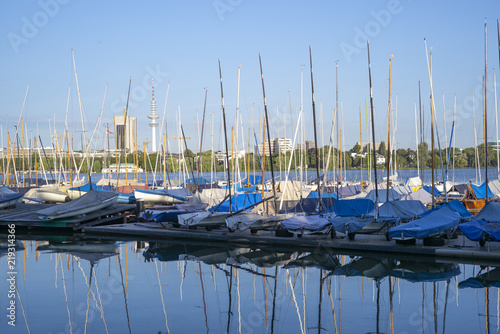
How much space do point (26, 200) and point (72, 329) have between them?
36.1 metres

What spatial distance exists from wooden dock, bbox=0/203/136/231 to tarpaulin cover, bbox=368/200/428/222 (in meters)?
15.9

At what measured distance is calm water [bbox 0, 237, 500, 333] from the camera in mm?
13875

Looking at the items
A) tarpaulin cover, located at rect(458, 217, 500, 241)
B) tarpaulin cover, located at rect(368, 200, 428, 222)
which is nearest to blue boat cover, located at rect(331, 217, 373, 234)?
tarpaulin cover, located at rect(368, 200, 428, 222)

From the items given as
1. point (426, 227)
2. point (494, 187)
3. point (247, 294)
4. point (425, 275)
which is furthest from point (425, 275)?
point (494, 187)

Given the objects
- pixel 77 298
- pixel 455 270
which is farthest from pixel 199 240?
pixel 455 270

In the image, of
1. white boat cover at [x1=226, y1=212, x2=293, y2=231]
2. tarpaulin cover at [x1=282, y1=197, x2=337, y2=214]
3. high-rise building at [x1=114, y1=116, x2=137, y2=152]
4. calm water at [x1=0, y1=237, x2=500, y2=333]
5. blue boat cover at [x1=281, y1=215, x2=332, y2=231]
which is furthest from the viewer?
high-rise building at [x1=114, y1=116, x2=137, y2=152]

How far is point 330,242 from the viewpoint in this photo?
2345 centimetres

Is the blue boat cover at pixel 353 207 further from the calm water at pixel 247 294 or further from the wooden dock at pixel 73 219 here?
the wooden dock at pixel 73 219

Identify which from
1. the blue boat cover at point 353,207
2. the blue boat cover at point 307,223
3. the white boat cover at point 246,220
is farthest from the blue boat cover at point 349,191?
the blue boat cover at point 307,223

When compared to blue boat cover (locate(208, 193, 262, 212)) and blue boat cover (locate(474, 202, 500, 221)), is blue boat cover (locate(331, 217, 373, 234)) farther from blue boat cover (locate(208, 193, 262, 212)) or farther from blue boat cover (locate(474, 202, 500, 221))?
blue boat cover (locate(208, 193, 262, 212))

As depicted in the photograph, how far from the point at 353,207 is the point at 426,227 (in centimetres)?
734

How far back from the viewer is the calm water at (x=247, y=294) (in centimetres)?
1388

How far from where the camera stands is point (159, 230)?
93.1 feet

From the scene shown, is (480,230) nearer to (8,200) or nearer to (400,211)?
(400,211)
